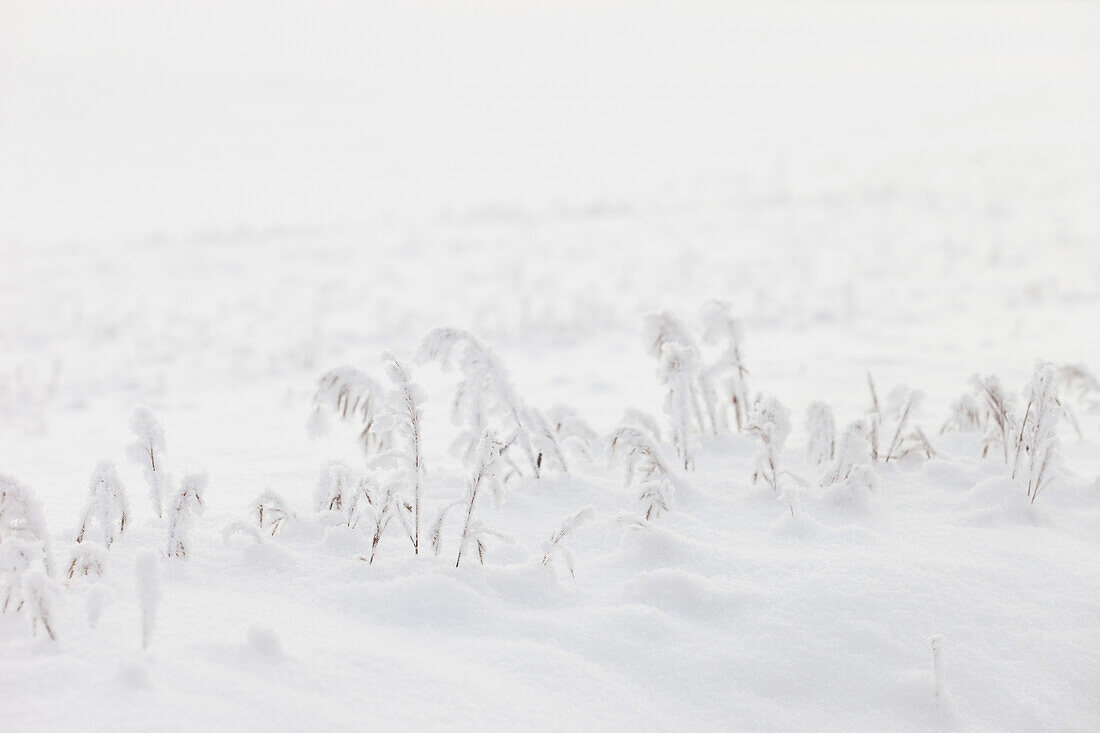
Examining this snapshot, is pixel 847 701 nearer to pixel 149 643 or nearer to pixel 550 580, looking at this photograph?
pixel 550 580

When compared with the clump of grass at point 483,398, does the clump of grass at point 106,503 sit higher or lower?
lower

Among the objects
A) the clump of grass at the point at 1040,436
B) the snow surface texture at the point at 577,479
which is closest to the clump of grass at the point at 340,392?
the snow surface texture at the point at 577,479

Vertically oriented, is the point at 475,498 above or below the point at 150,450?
below

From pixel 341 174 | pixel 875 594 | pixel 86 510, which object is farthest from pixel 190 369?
pixel 341 174

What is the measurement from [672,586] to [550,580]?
31cm

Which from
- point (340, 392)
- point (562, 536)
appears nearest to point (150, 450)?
point (340, 392)

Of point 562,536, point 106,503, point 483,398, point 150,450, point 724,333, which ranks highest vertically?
point 724,333

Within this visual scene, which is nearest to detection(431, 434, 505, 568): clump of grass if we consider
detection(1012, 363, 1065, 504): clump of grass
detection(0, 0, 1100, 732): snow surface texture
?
detection(0, 0, 1100, 732): snow surface texture

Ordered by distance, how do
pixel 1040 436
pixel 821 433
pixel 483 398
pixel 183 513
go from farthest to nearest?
1. pixel 821 433
2. pixel 483 398
3. pixel 1040 436
4. pixel 183 513

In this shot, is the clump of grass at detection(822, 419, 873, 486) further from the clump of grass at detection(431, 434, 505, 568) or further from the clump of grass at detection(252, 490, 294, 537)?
the clump of grass at detection(252, 490, 294, 537)

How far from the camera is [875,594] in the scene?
213 centimetres

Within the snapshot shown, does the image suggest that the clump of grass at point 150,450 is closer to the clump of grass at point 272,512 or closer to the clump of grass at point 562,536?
the clump of grass at point 272,512

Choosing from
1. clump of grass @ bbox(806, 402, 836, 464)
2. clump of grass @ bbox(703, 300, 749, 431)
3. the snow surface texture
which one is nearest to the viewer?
the snow surface texture

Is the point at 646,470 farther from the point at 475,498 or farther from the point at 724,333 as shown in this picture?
the point at 724,333
